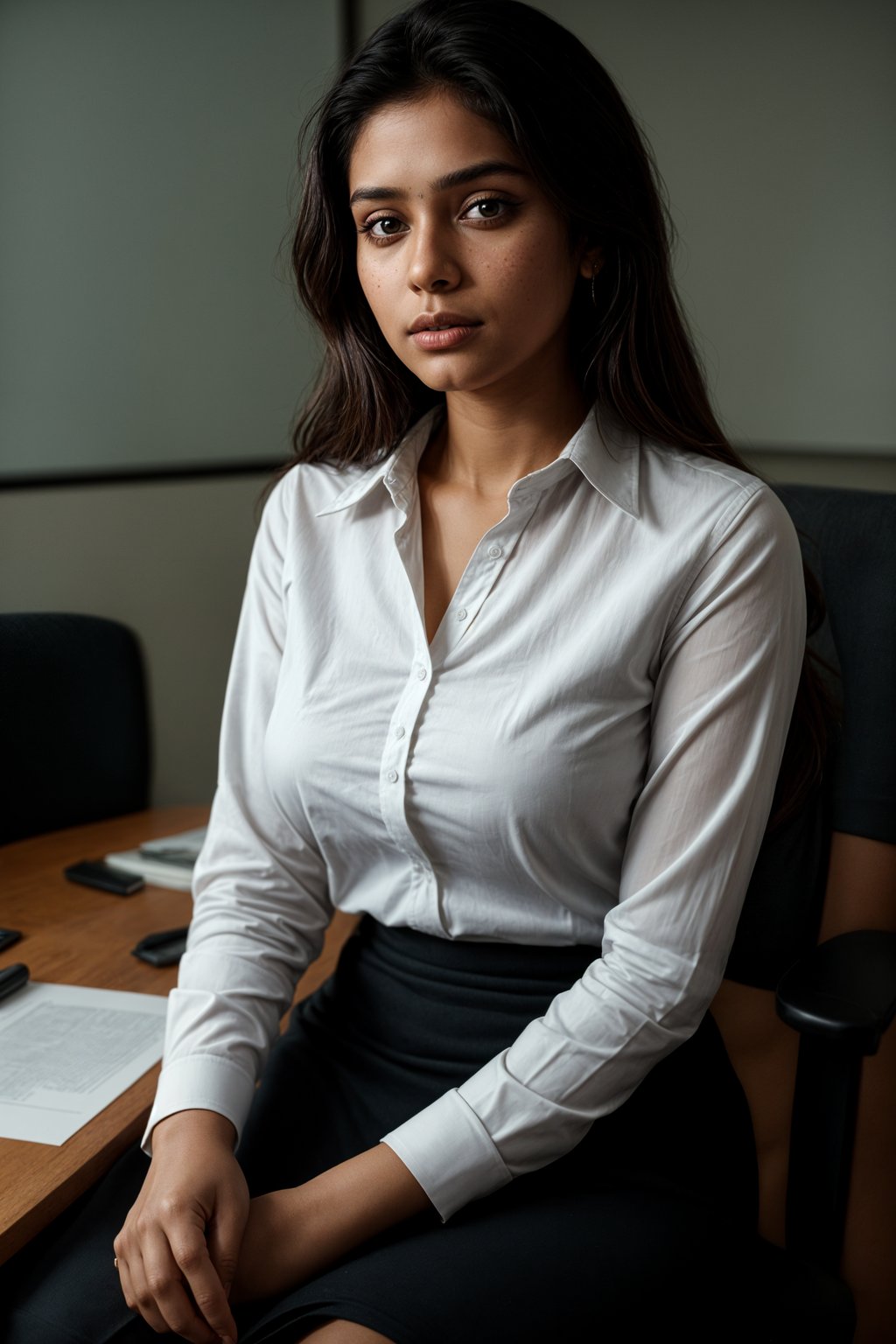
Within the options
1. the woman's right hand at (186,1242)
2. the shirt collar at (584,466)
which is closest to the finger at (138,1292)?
the woman's right hand at (186,1242)

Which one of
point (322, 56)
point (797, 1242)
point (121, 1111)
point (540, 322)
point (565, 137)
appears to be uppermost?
point (322, 56)

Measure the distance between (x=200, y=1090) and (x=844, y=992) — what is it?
0.58 metres

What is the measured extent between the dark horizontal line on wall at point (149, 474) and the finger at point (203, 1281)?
174cm

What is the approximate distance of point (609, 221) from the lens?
114 centimetres

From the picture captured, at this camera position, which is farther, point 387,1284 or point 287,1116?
point 287,1116

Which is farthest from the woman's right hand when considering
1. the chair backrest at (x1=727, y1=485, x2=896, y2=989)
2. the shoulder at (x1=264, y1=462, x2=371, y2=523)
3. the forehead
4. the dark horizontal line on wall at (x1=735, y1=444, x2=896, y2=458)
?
the dark horizontal line on wall at (x1=735, y1=444, x2=896, y2=458)

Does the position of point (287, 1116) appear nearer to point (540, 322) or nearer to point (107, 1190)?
point (107, 1190)

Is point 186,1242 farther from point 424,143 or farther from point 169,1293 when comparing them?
point 424,143

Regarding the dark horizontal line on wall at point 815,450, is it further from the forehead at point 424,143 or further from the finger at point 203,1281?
the finger at point 203,1281

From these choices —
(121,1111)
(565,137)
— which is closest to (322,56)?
(565,137)

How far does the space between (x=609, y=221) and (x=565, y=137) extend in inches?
3.4

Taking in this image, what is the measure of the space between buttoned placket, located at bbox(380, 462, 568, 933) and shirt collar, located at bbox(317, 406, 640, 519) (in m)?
0.02

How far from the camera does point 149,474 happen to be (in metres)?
2.85

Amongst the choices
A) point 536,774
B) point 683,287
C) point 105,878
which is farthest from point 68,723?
point 683,287
